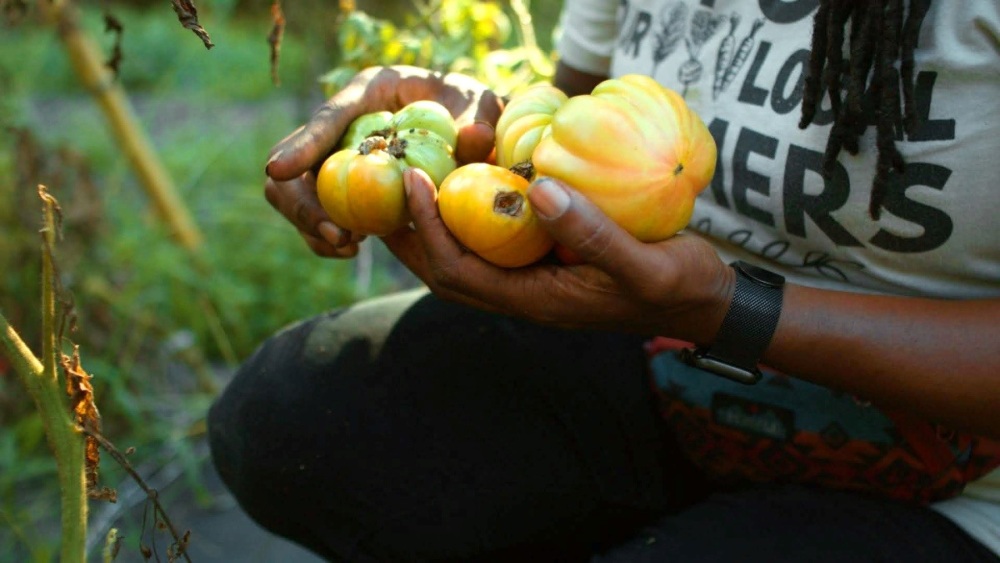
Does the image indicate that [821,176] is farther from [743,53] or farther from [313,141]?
[313,141]

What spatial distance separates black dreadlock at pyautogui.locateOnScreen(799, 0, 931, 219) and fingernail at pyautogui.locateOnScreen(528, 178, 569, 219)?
388mm

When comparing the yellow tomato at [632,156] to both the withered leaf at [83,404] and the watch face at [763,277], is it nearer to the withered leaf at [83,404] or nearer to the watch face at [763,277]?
the watch face at [763,277]

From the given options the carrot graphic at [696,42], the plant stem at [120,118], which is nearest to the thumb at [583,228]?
the carrot graphic at [696,42]

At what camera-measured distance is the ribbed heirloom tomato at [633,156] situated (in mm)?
1009

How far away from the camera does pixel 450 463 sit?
140 cm

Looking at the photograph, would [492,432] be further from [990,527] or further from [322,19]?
[322,19]

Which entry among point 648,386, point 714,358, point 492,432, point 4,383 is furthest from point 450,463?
point 4,383

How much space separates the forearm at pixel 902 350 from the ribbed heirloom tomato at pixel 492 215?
34 centimetres

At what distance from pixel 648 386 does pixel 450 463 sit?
1.13 ft

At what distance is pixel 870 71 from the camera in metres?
1.14

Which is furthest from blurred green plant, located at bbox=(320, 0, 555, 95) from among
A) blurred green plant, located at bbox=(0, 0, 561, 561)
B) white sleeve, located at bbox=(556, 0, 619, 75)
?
white sleeve, located at bbox=(556, 0, 619, 75)

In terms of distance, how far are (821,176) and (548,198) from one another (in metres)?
0.42

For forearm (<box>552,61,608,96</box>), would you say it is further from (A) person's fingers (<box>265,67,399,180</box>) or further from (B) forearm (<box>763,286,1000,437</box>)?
(B) forearm (<box>763,286,1000,437</box>)

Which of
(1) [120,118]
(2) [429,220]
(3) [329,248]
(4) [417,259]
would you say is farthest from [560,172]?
(1) [120,118]
